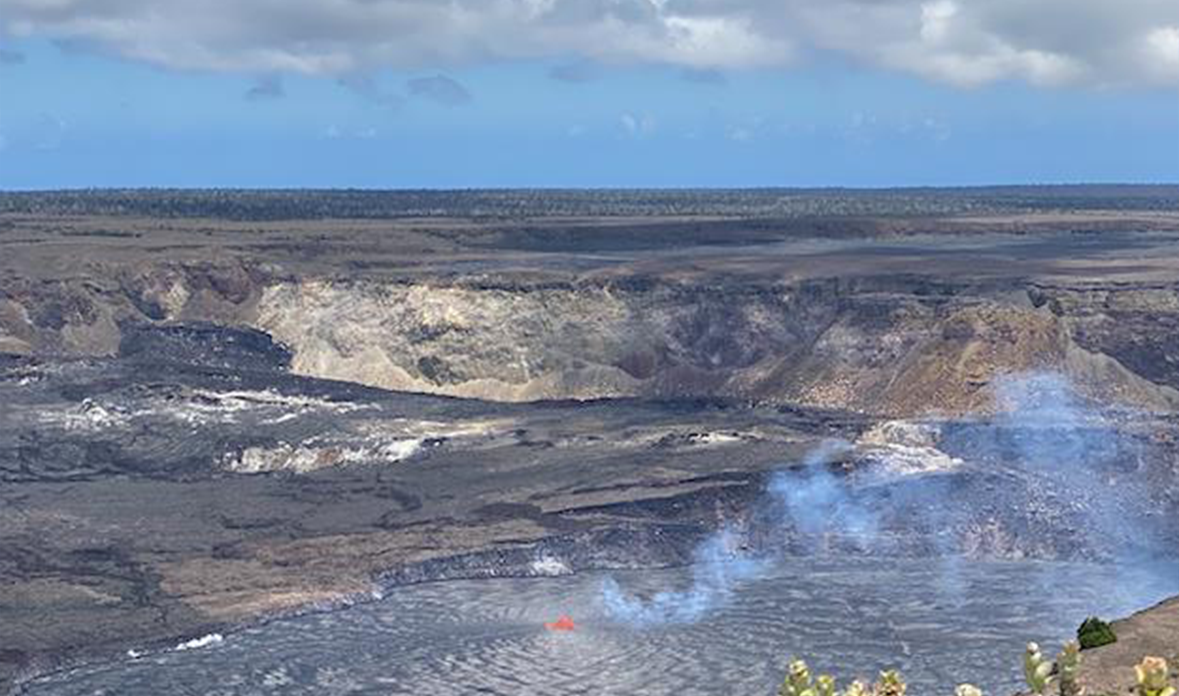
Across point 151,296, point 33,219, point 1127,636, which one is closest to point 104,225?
point 33,219

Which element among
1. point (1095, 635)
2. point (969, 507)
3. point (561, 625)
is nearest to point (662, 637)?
point (561, 625)

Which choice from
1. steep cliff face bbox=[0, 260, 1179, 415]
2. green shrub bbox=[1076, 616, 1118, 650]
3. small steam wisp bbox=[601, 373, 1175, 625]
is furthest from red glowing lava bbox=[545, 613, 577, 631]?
steep cliff face bbox=[0, 260, 1179, 415]

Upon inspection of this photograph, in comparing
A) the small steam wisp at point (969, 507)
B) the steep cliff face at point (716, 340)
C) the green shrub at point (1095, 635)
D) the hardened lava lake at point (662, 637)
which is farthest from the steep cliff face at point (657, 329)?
the green shrub at point (1095, 635)

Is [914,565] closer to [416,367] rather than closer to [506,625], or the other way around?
[506,625]

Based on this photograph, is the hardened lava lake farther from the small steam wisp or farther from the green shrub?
the green shrub

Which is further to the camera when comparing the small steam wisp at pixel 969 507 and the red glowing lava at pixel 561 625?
the small steam wisp at pixel 969 507

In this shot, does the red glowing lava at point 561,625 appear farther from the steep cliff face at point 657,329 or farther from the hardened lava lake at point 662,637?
the steep cliff face at point 657,329

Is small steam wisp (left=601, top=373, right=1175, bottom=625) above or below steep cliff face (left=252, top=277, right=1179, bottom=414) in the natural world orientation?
below

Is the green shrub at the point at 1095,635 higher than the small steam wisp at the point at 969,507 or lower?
higher
